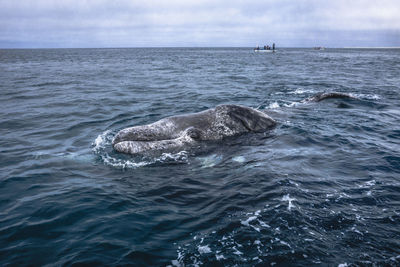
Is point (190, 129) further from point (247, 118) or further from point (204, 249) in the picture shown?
point (204, 249)

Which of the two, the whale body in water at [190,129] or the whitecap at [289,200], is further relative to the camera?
the whale body in water at [190,129]

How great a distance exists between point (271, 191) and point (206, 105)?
1122 centimetres

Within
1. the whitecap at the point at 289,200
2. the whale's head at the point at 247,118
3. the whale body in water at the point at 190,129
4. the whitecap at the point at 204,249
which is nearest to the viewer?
the whitecap at the point at 204,249

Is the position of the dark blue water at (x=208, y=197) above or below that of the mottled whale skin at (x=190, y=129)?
below

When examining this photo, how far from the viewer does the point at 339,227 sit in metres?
5.56

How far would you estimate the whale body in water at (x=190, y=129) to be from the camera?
32.9ft

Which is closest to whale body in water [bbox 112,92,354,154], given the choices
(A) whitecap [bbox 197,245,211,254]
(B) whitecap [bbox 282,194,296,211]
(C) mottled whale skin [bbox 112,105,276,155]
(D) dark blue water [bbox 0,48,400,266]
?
(C) mottled whale skin [bbox 112,105,276,155]

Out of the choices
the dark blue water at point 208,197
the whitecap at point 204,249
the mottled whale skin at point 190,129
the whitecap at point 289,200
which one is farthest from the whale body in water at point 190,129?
the whitecap at point 204,249

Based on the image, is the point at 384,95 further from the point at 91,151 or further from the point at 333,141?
the point at 91,151

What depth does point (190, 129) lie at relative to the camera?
1072 cm

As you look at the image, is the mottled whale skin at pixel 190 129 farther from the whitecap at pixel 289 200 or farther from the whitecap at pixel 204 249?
the whitecap at pixel 204 249

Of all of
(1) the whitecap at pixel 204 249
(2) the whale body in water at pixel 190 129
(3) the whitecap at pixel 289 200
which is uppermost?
(2) the whale body in water at pixel 190 129

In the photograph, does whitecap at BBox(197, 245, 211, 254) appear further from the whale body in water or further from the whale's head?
the whale's head

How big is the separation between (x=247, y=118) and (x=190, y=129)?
2586 mm
